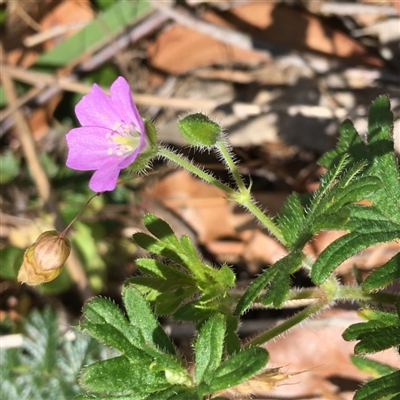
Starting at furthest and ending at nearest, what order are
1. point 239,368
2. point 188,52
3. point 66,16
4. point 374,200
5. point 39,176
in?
point 66,16
point 188,52
point 39,176
point 374,200
point 239,368

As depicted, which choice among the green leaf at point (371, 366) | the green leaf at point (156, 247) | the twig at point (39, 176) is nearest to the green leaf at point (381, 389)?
the green leaf at point (371, 366)

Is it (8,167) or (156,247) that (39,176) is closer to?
(8,167)

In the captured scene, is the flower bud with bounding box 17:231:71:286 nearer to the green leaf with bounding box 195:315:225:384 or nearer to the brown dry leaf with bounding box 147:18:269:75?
the green leaf with bounding box 195:315:225:384

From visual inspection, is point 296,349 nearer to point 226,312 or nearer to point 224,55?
point 226,312

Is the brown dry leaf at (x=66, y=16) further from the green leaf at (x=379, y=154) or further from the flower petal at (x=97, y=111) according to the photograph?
the green leaf at (x=379, y=154)

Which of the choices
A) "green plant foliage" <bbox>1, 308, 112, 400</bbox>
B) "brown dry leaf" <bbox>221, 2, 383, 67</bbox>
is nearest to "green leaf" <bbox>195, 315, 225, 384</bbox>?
"green plant foliage" <bbox>1, 308, 112, 400</bbox>

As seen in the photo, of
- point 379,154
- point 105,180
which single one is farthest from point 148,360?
point 379,154
